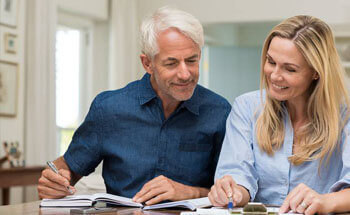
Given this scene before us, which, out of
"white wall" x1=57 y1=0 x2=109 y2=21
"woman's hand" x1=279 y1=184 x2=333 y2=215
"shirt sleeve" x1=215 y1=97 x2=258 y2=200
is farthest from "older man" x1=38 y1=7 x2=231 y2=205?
"white wall" x1=57 y1=0 x2=109 y2=21

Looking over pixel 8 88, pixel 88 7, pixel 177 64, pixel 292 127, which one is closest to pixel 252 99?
pixel 292 127

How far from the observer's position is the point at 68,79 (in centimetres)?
640

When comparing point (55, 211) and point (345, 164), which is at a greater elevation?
point (345, 164)

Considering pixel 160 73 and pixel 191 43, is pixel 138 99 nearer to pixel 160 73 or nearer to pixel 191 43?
pixel 160 73

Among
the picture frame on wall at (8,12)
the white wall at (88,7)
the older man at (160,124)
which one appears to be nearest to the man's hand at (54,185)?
the older man at (160,124)

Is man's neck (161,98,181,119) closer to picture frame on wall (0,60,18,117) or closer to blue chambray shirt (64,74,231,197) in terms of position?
blue chambray shirt (64,74,231,197)

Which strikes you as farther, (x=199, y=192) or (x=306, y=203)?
(x=199, y=192)

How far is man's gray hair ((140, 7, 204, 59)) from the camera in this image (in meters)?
2.22

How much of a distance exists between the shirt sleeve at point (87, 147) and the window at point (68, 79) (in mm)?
3848

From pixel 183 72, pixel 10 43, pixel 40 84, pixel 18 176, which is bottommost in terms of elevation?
pixel 18 176

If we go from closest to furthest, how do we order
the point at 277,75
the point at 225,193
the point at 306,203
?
the point at 306,203 → the point at 225,193 → the point at 277,75

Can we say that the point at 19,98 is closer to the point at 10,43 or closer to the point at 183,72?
the point at 10,43

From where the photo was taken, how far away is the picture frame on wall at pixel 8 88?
5.14m

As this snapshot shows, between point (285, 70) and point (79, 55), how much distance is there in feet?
15.5
